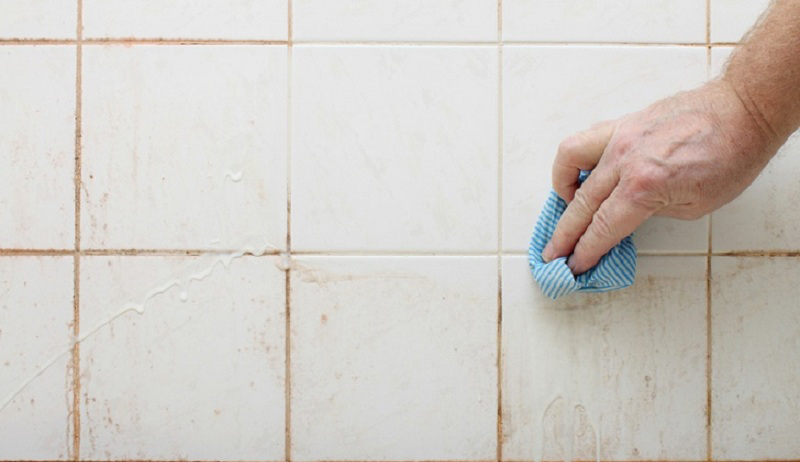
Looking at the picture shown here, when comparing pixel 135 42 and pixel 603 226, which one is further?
pixel 135 42

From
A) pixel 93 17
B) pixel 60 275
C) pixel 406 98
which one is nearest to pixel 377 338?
pixel 406 98

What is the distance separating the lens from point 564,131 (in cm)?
84

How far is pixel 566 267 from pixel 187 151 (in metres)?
0.52

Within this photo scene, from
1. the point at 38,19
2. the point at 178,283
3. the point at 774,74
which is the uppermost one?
the point at 38,19

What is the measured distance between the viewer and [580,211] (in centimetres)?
76

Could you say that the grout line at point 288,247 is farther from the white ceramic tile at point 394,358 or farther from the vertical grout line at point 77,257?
the vertical grout line at point 77,257

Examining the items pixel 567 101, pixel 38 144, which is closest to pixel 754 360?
pixel 567 101

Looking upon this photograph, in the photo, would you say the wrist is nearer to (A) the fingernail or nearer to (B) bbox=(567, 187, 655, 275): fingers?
(B) bbox=(567, 187, 655, 275): fingers

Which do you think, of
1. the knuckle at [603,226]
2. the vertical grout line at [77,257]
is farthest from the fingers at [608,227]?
the vertical grout line at [77,257]

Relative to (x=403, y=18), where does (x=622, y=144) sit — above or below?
below

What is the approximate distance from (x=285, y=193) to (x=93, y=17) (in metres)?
0.35

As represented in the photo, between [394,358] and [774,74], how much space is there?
0.56 m

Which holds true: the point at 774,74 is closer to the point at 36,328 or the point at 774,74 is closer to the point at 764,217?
the point at 764,217

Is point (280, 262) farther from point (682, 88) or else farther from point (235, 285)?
point (682, 88)
